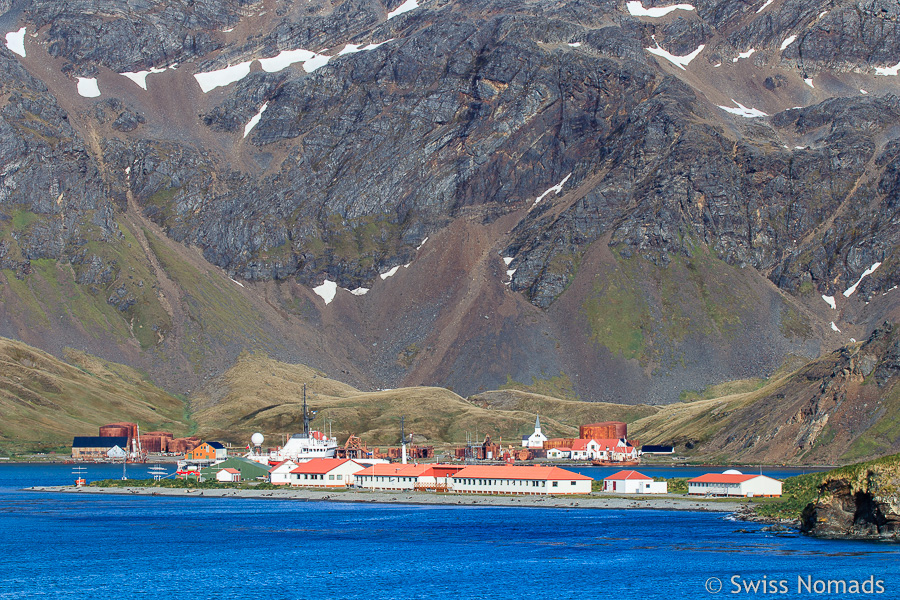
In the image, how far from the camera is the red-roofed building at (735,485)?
113688mm

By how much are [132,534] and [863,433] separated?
321ft

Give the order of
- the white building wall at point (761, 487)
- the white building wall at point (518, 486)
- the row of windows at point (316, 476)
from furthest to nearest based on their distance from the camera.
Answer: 1. the row of windows at point (316, 476)
2. the white building wall at point (518, 486)
3. the white building wall at point (761, 487)

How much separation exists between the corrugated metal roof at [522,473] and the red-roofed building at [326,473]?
52.8ft

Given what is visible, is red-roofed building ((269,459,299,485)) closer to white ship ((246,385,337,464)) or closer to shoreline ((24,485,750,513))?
shoreline ((24,485,750,513))

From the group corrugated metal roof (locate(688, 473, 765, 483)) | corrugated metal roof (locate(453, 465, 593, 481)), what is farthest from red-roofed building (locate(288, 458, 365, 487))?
corrugated metal roof (locate(688, 473, 765, 483))

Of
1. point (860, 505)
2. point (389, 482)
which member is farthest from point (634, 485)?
point (860, 505)

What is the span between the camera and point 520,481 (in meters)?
126

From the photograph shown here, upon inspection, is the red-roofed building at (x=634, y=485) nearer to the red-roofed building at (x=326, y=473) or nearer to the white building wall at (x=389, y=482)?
the white building wall at (x=389, y=482)

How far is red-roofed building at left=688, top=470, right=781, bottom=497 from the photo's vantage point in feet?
373

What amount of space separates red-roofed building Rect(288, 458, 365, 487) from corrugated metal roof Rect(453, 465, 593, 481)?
1608 centimetres

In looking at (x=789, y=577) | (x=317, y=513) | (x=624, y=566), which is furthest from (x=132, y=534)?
(x=789, y=577)

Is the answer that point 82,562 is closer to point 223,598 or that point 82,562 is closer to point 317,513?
point 223,598

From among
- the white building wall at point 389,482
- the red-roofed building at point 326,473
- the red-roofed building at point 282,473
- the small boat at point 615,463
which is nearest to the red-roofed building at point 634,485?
the white building wall at point 389,482

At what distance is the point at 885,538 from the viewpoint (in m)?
76.6
